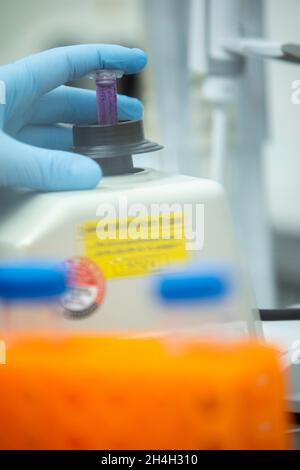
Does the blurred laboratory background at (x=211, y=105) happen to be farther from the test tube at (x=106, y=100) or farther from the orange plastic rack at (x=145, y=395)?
the orange plastic rack at (x=145, y=395)

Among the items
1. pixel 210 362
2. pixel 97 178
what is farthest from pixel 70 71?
pixel 210 362

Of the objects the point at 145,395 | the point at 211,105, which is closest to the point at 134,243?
the point at 145,395

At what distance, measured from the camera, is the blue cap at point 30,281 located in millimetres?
530

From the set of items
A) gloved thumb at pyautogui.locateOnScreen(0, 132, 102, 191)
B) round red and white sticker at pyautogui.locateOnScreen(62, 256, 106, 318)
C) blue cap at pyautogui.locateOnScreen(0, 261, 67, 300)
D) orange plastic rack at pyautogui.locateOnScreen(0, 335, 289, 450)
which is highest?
gloved thumb at pyautogui.locateOnScreen(0, 132, 102, 191)

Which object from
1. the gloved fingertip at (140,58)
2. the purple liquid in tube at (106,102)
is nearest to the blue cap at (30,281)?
the purple liquid in tube at (106,102)

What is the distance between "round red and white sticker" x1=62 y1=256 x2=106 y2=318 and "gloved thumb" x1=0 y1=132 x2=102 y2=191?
0.09m

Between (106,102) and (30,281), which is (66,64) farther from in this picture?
(30,281)

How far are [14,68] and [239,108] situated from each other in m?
0.97

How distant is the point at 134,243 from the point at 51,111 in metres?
0.33

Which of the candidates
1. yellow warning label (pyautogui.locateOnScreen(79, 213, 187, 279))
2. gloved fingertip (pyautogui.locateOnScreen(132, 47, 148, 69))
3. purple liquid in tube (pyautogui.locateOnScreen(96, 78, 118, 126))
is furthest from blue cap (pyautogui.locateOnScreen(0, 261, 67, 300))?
gloved fingertip (pyautogui.locateOnScreen(132, 47, 148, 69))

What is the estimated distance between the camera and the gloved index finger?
0.85m

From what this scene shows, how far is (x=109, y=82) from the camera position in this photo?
83cm

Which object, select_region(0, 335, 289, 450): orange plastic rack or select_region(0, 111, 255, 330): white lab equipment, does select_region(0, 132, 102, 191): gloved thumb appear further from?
select_region(0, 335, 289, 450): orange plastic rack

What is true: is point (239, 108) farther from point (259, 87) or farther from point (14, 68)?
point (14, 68)
